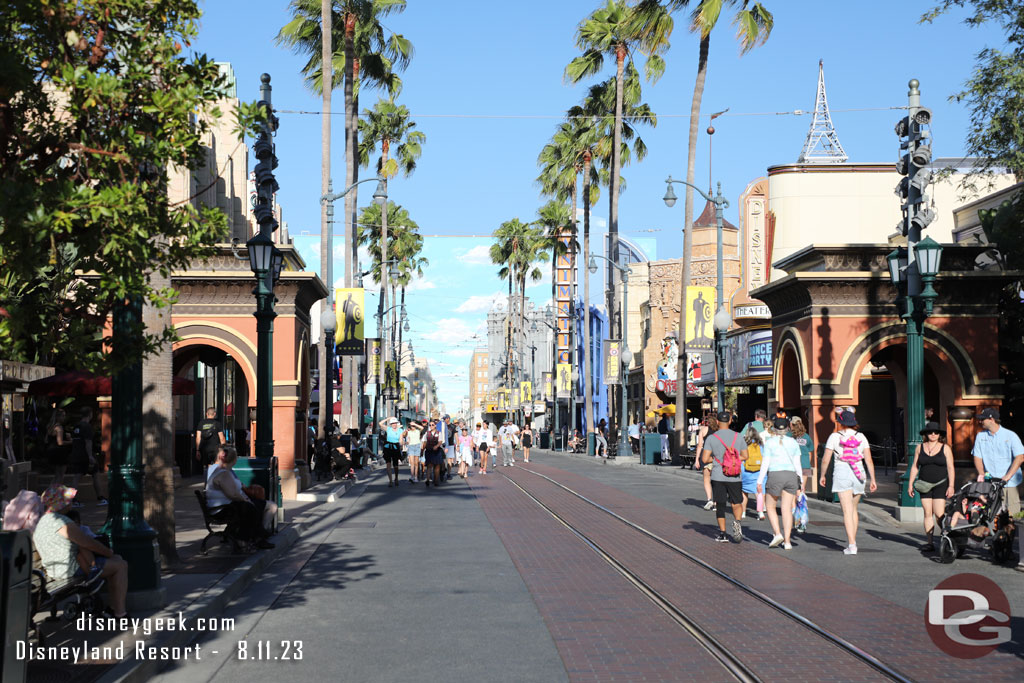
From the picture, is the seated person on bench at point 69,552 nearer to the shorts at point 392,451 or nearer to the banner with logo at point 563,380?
the shorts at point 392,451

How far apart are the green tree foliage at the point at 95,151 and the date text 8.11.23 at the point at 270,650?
2.52m

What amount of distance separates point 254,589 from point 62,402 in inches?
642

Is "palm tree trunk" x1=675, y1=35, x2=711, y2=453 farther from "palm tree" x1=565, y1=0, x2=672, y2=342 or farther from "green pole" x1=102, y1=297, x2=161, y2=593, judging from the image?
"green pole" x1=102, y1=297, x2=161, y2=593

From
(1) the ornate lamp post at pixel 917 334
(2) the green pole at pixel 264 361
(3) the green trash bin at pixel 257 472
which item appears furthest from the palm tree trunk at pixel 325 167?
(1) the ornate lamp post at pixel 917 334

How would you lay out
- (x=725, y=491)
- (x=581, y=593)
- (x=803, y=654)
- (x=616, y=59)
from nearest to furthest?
(x=803, y=654) < (x=581, y=593) < (x=725, y=491) < (x=616, y=59)

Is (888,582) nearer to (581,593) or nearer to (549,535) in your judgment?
(581,593)

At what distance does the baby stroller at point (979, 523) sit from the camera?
1509cm

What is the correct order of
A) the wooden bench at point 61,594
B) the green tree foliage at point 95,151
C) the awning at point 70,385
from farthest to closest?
the awning at point 70,385 → the wooden bench at point 61,594 → the green tree foliage at point 95,151

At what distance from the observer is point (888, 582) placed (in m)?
13.7

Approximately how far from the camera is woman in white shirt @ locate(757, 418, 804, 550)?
56.4ft

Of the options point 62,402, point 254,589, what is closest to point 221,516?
point 254,589

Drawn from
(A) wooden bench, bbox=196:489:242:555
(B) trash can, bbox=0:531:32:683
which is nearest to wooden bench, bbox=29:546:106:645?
(B) trash can, bbox=0:531:32:683

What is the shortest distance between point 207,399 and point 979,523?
3480 cm
